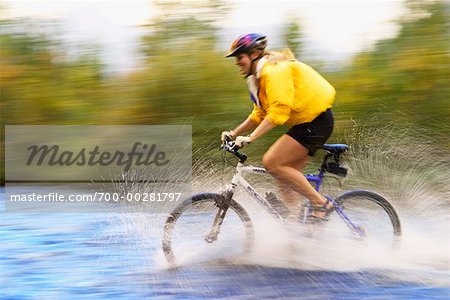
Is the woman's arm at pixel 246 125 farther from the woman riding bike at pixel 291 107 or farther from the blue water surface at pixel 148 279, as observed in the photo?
the blue water surface at pixel 148 279

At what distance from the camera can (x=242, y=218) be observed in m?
5.73

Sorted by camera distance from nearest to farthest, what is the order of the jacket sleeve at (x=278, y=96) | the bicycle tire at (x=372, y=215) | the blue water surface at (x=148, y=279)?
the blue water surface at (x=148, y=279), the jacket sleeve at (x=278, y=96), the bicycle tire at (x=372, y=215)

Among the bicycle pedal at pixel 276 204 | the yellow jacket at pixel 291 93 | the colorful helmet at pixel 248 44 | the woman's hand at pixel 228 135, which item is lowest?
the bicycle pedal at pixel 276 204

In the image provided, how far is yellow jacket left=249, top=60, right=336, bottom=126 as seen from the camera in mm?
5410

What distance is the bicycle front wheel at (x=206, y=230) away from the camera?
18.5 ft

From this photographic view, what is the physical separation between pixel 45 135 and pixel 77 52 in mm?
1264

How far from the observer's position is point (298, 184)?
5625mm

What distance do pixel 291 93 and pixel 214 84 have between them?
4122 mm

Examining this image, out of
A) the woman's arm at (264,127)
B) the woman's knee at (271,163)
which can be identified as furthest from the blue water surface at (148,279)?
the woman's arm at (264,127)

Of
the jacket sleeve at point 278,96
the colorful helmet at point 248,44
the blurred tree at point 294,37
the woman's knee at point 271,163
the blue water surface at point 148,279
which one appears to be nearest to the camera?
the blue water surface at point 148,279

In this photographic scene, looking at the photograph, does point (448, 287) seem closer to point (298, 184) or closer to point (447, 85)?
point (298, 184)

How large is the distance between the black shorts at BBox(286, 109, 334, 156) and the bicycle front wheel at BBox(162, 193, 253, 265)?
685 mm

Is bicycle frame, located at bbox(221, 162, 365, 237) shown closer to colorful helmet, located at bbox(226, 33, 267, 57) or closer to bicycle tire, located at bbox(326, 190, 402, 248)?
bicycle tire, located at bbox(326, 190, 402, 248)

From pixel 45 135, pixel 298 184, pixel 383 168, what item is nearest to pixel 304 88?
pixel 298 184
